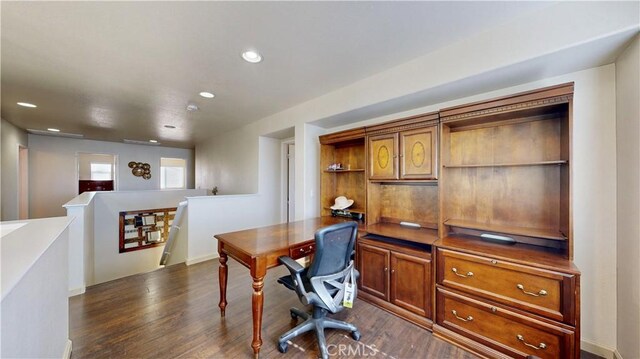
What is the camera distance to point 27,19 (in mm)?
1541

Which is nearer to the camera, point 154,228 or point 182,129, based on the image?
point 182,129

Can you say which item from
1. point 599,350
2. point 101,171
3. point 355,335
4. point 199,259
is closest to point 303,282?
point 355,335

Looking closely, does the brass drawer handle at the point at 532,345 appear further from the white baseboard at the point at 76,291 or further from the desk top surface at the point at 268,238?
the white baseboard at the point at 76,291

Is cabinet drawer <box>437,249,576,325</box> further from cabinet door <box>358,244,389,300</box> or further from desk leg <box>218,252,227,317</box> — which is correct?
desk leg <box>218,252,227,317</box>

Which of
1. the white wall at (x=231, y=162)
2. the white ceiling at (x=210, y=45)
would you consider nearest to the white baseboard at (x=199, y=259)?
the white wall at (x=231, y=162)

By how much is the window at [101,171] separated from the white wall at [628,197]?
10.1 meters

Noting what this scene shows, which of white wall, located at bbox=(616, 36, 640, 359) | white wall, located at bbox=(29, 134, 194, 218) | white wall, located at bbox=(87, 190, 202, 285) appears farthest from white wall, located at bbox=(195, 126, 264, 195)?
white wall, located at bbox=(616, 36, 640, 359)

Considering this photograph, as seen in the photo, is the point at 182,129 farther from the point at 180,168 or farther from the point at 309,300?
the point at 309,300

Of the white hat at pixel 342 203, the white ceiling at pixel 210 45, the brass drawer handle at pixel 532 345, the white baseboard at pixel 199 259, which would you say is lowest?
the white baseboard at pixel 199 259

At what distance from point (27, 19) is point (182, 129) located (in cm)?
347

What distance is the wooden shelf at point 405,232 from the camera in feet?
6.97

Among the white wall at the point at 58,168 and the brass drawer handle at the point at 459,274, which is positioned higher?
the white wall at the point at 58,168

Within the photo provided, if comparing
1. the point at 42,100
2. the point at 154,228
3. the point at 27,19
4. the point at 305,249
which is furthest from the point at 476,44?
the point at 154,228

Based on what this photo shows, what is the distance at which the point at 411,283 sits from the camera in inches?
83.2
